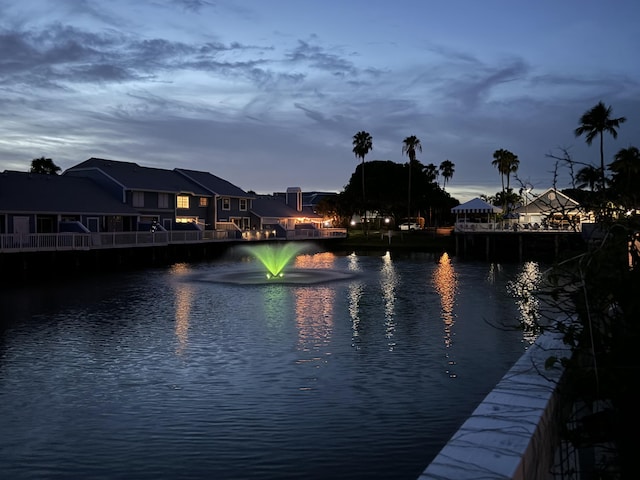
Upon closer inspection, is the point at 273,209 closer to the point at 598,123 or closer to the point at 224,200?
the point at 224,200

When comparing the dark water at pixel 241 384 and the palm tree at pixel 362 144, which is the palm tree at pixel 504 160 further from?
the dark water at pixel 241 384

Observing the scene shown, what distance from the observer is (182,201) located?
78.4m

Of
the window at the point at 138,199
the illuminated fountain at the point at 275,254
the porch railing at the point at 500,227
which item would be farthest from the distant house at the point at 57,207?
the porch railing at the point at 500,227

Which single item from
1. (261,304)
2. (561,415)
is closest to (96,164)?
(261,304)

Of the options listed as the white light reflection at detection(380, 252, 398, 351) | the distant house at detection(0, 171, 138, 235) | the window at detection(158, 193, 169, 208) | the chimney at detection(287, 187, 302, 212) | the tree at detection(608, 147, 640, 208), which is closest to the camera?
the tree at detection(608, 147, 640, 208)

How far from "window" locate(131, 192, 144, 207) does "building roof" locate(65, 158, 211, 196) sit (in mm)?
842

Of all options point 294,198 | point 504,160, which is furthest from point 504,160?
point 294,198

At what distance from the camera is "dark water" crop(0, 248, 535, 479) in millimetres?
10352

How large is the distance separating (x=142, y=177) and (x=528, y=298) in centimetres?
6925

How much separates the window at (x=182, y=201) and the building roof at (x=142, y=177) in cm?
107

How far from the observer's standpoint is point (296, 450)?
35.0 ft

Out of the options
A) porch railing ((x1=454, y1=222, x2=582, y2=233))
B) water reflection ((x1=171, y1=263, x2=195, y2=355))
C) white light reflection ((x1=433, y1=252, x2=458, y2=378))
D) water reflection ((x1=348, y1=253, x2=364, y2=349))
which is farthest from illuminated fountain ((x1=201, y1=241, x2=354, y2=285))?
porch railing ((x1=454, y1=222, x2=582, y2=233))

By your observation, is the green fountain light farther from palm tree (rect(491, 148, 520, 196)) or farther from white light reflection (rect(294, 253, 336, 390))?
palm tree (rect(491, 148, 520, 196))

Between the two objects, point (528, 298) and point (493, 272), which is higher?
point (528, 298)
